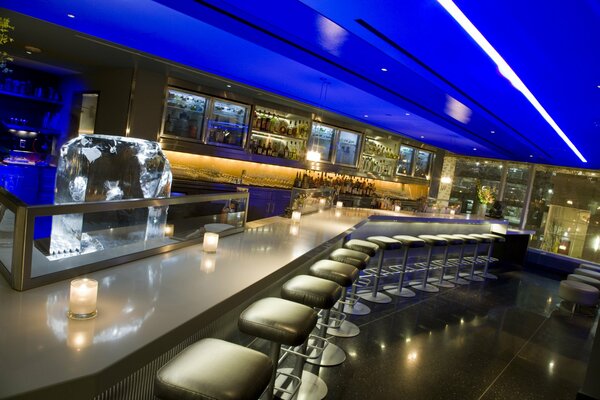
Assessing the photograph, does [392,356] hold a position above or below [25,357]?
below

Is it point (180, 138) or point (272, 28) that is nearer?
point (272, 28)

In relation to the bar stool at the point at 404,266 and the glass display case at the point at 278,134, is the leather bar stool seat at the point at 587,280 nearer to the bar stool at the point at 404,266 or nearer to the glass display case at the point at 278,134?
the bar stool at the point at 404,266

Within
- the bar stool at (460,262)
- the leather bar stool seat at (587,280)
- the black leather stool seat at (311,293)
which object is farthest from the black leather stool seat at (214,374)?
the leather bar stool seat at (587,280)

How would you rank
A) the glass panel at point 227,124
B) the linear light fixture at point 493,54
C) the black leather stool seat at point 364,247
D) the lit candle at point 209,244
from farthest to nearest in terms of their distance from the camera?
the glass panel at point 227,124
the black leather stool seat at point 364,247
the linear light fixture at point 493,54
the lit candle at point 209,244

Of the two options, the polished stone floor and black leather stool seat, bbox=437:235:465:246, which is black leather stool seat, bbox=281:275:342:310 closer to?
the polished stone floor

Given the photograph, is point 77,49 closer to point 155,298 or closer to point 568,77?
point 155,298

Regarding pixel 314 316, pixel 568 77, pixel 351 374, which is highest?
pixel 568 77

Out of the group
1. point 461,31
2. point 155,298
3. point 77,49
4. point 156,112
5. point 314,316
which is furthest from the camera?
point 156,112

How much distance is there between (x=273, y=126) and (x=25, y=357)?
6.77 metres

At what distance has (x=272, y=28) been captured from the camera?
11.0 ft

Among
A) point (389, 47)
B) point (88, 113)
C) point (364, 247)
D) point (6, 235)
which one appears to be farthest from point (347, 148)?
point (6, 235)

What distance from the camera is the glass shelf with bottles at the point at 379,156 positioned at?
9531 mm

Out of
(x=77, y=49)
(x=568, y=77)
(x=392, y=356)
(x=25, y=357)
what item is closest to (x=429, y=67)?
(x=568, y=77)

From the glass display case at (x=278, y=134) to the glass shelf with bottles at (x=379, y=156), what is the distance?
6.60 ft
